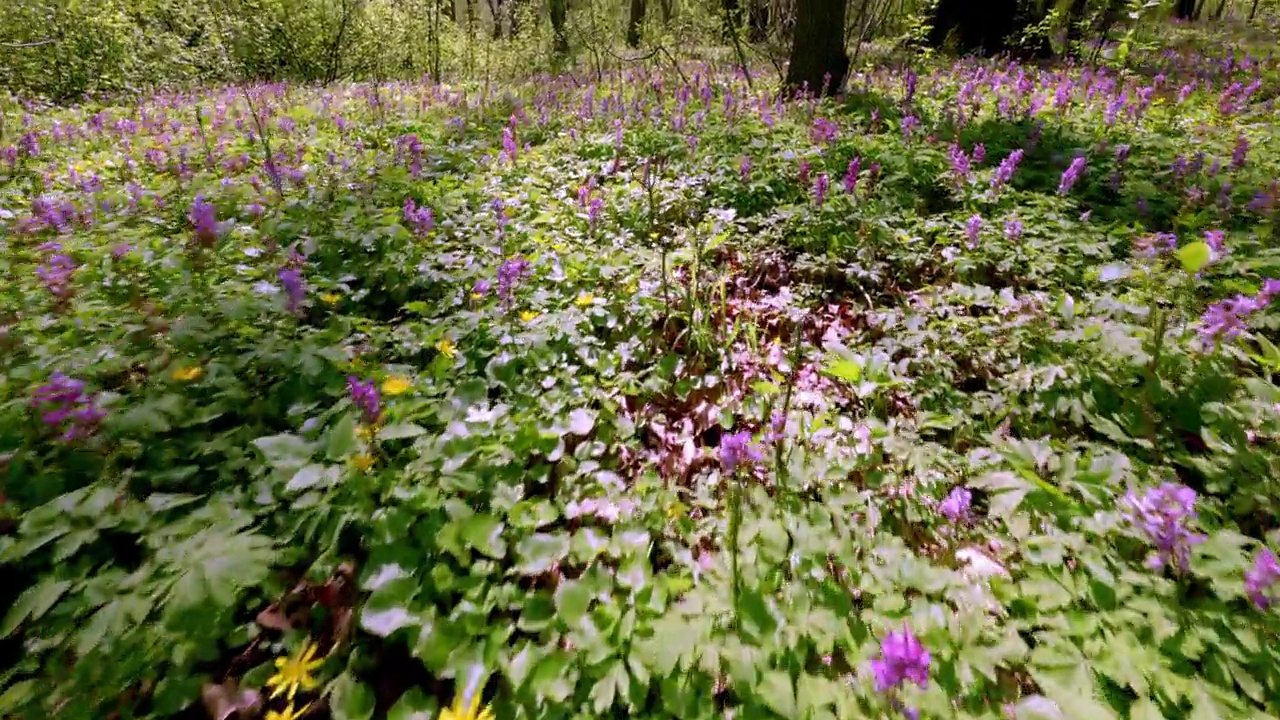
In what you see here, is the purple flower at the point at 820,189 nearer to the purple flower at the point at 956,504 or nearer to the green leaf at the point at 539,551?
the purple flower at the point at 956,504

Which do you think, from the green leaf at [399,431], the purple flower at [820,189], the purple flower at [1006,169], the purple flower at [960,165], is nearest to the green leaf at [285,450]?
the green leaf at [399,431]

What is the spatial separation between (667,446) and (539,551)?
2.93ft

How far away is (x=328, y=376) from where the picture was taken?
2363 mm

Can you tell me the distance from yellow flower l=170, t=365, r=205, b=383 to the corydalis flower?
26 cm

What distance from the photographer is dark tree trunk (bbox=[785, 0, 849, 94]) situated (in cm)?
640

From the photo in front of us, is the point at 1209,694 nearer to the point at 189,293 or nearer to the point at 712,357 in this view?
the point at 712,357

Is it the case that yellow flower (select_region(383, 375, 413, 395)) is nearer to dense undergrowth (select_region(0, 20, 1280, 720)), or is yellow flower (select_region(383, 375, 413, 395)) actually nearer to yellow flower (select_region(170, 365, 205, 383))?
dense undergrowth (select_region(0, 20, 1280, 720))

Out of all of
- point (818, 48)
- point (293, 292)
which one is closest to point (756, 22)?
point (818, 48)

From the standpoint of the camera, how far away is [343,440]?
162cm

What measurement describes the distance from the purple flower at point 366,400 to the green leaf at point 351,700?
0.86 meters

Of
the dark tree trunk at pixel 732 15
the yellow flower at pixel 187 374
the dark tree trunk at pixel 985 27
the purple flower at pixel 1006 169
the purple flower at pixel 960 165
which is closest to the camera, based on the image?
the yellow flower at pixel 187 374

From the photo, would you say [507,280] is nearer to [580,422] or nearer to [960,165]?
[580,422]

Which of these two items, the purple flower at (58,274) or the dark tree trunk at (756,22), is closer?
the purple flower at (58,274)

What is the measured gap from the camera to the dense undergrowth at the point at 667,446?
1452mm
